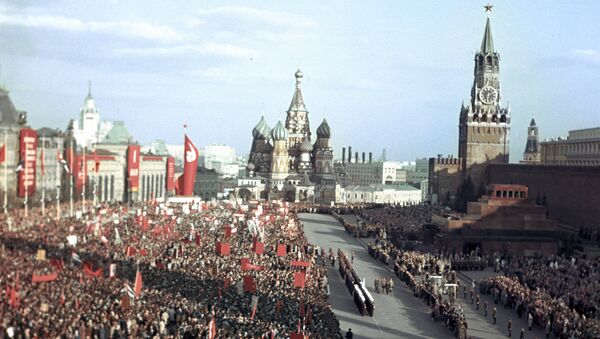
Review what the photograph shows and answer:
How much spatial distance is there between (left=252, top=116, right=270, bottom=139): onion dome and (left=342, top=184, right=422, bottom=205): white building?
1445cm

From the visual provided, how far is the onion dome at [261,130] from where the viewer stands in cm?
12169

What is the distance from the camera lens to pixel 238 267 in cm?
2972

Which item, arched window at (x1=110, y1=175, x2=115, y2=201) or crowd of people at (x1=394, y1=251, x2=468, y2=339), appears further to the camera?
arched window at (x1=110, y1=175, x2=115, y2=201)

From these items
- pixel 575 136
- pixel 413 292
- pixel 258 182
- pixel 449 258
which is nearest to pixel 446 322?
pixel 413 292

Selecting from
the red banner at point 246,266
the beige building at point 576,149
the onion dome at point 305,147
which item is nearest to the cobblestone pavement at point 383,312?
the red banner at point 246,266

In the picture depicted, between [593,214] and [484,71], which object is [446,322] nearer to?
[593,214]

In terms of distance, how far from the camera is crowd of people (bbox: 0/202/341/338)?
61.7ft

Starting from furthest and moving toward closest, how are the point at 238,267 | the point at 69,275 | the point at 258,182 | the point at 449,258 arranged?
the point at 258,182 < the point at 449,258 < the point at 238,267 < the point at 69,275

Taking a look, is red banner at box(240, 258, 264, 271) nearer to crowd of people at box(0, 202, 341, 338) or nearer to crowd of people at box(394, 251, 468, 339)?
crowd of people at box(0, 202, 341, 338)

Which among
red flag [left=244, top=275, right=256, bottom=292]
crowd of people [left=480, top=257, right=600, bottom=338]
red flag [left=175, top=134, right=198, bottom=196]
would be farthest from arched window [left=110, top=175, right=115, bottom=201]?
red flag [left=244, top=275, right=256, bottom=292]

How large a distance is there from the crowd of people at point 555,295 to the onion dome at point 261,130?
8473 cm

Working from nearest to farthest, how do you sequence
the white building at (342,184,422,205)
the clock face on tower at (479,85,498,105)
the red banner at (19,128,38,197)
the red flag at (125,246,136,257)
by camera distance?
the red flag at (125,246,136,257) → the red banner at (19,128,38,197) → the clock face on tower at (479,85,498,105) → the white building at (342,184,422,205)

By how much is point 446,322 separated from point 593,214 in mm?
33401

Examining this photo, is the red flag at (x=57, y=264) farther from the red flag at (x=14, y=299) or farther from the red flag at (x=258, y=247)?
the red flag at (x=258, y=247)
